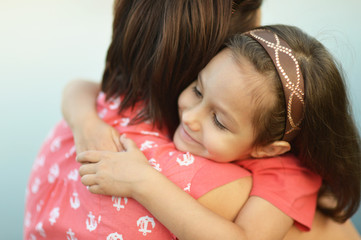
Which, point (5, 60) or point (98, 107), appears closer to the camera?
point (98, 107)

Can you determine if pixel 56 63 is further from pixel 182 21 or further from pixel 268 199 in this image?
pixel 268 199

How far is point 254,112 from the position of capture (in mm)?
892

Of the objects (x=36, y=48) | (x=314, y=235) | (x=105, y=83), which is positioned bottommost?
(x=314, y=235)

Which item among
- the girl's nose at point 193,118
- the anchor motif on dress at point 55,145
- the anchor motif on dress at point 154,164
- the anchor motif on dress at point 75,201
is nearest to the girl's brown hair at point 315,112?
the girl's nose at point 193,118

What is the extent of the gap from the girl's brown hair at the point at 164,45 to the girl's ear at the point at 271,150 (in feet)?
0.85

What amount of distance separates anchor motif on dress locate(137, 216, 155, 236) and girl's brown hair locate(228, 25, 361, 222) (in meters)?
0.33

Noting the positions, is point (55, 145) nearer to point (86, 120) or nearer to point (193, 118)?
point (86, 120)

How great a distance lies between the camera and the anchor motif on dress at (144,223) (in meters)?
0.84

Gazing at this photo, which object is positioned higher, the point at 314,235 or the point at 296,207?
the point at 296,207

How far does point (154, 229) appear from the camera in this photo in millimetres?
850

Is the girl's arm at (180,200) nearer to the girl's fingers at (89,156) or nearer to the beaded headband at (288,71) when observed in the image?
the girl's fingers at (89,156)

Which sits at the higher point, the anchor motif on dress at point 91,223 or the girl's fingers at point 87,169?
the girl's fingers at point 87,169

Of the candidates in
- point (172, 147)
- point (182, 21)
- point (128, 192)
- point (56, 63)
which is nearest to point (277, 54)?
point (182, 21)

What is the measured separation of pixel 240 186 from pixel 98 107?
20.3 inches
